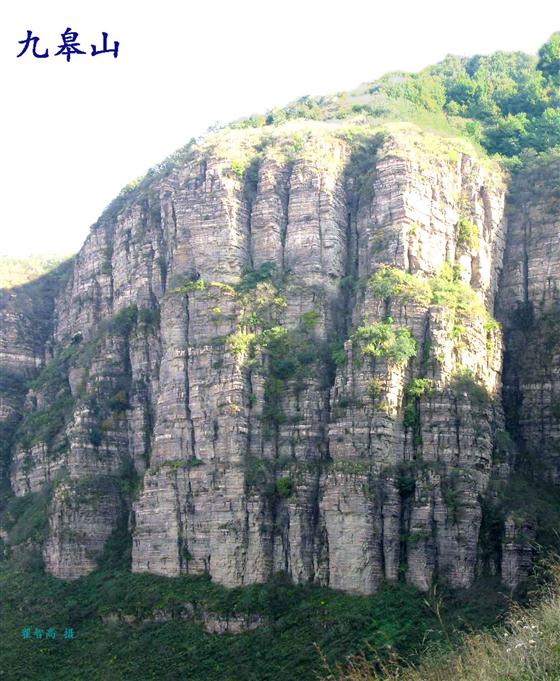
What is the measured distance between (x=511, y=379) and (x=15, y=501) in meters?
31.5

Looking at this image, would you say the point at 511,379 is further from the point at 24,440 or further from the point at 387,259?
the point at 24,440

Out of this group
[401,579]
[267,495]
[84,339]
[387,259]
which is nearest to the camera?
[401,579]

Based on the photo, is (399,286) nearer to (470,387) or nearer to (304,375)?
(470,387)

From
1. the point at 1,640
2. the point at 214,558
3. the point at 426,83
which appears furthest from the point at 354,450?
the point at 426,83

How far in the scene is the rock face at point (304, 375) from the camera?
51.6 metres

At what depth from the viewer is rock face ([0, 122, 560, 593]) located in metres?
51.6

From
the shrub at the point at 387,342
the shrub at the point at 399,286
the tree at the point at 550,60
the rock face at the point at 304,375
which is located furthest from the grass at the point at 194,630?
the tree at the point at 550,60

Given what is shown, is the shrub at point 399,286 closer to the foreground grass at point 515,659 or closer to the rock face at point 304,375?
the rock face at point 304,375

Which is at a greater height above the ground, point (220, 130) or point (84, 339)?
point (220, 130)

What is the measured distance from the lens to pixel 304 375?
5662 centimetres

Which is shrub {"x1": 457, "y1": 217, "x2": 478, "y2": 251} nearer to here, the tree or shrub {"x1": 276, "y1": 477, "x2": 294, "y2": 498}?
shrub {"x1": 276, "y1": 477, "x2": 294, "y2": 498}

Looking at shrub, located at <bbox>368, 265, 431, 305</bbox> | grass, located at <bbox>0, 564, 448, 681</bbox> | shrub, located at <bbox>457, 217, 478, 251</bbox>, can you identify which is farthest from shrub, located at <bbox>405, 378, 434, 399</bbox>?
shrub, located at <bbox>457, 217, 478, 251</bbox>

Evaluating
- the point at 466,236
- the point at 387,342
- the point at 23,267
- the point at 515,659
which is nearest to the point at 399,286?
the point at 387,342

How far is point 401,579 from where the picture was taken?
50281 millimetres
